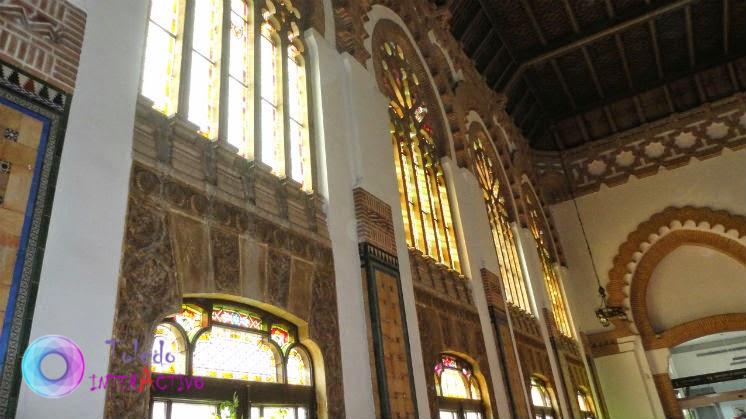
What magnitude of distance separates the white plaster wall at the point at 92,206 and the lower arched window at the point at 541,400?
7575 millimetres

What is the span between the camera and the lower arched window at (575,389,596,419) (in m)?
11.8

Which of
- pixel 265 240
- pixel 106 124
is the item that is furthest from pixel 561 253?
pixel 106 124

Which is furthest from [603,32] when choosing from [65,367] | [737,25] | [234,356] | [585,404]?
[65,367]

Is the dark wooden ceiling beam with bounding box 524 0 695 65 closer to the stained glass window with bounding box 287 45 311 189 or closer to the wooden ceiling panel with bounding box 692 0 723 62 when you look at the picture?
the wooden ceiling panel with bounding box 692 0 723 62

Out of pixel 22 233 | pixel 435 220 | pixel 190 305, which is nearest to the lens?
pixel 22 233

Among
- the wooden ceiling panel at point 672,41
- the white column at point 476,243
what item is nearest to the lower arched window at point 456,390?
the white column at point 476,243

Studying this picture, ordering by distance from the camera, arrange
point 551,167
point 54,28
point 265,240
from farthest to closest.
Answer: point 551,167 < point 265,240 < point 54,28

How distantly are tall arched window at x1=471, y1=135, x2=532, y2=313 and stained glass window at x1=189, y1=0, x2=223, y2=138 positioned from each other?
6373 mm

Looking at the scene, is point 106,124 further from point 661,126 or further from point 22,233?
point 661,126

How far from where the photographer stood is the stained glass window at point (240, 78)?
492 centimetres

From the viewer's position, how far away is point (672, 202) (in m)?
14.2

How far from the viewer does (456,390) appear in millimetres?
7043

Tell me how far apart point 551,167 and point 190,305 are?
1389 centimetres

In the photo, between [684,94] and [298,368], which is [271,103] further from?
[684,94]
